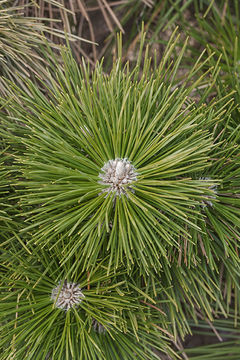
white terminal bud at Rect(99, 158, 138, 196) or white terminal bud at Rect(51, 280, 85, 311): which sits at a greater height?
white terminal bud at Rect(99, 158, 138, 196)

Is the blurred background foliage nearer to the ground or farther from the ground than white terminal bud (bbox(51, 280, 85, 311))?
farther from the ground

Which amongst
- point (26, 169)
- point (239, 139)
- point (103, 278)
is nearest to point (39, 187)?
point (26, 169)

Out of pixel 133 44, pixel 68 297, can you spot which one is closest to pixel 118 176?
pixel 68 297

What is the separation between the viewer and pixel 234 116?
20.4 inches

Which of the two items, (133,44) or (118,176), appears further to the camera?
(133,44)

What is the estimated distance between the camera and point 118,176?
42 centimetres

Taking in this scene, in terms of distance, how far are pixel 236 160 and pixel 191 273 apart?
149 millimetres

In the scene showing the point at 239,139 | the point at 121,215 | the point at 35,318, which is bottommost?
the point at 35,318

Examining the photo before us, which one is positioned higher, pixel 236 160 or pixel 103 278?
pixel 236 160

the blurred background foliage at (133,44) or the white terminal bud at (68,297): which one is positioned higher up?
the blurred background foliage at (133,44)

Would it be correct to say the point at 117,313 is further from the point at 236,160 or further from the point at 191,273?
the point at 236,160

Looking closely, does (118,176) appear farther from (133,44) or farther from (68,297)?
(133,44)

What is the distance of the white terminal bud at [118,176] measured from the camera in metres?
0.42

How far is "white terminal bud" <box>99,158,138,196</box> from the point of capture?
0.42 meters
